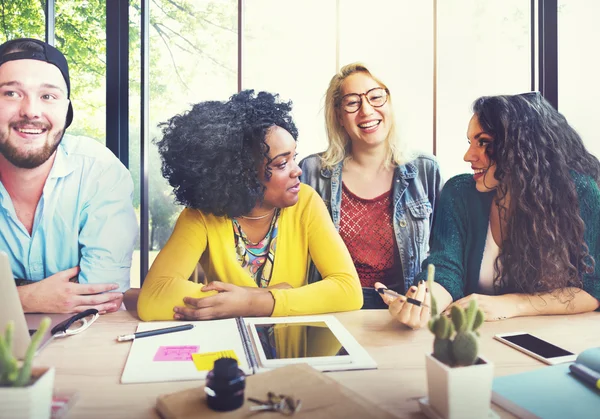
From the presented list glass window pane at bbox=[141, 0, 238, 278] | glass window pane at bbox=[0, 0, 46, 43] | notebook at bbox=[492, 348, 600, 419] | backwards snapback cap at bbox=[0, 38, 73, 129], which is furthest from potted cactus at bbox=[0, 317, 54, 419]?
glass window pane at bbox=[141, 0, 238, 278]

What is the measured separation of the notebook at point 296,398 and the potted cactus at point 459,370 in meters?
0.09

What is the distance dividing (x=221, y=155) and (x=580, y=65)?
2.16m

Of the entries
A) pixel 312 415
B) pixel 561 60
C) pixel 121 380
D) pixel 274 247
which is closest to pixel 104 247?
pixel 274 247

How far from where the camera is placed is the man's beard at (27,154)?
1.73 metres

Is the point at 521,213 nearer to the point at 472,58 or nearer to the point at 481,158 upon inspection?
the point at 481,158

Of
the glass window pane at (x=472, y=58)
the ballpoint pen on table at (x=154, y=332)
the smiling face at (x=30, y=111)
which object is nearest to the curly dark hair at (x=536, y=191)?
the ballpoint pen on table at (x=154, y=332)

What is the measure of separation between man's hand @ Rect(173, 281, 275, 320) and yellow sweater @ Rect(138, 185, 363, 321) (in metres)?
0.02

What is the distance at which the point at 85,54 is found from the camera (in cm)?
270

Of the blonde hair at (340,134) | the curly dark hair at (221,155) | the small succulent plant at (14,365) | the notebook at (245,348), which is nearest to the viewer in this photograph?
the small succulent plant at (14,365)

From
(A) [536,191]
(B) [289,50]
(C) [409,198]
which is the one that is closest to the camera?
(A) [536,191]

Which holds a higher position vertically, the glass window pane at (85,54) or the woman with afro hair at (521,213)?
the glass window pane at (85,54)

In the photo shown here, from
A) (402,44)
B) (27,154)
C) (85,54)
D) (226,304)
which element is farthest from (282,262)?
(402,44)

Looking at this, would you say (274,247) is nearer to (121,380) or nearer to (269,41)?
(121,380)

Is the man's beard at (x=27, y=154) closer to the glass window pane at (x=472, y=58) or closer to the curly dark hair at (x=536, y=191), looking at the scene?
the curly dark hair at (x=536, y=191)
